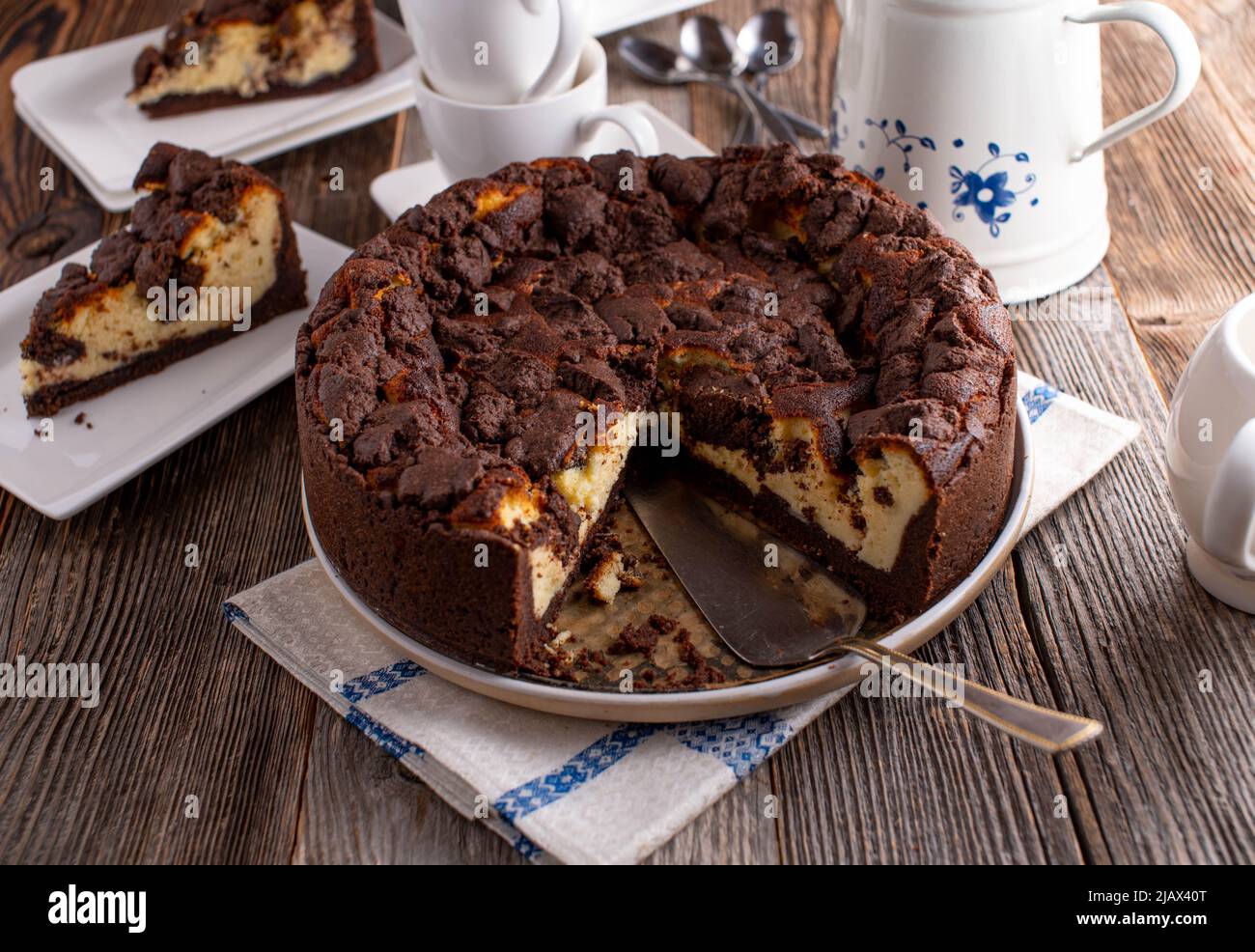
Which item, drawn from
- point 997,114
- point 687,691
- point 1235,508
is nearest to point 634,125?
point 997,114

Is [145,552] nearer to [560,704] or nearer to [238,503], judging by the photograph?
[238,503]

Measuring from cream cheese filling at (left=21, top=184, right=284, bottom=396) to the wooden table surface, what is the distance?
1.24 ft

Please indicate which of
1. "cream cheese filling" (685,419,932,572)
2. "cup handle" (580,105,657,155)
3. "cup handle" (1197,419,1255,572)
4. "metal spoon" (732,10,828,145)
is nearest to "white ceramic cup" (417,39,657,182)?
"cup handle" (580,105,657,155)

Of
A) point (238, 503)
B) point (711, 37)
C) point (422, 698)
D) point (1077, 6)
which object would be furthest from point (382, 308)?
point (711, 37)

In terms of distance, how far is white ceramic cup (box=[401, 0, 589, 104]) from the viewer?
3387 mm

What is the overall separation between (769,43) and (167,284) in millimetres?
2396

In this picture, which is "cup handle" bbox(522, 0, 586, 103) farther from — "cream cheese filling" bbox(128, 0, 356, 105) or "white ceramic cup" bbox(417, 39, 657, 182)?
"cream cheese filling" bbox(128, 0, 356, 105)

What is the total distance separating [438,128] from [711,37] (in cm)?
135

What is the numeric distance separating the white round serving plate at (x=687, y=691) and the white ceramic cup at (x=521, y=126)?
1.70 metres

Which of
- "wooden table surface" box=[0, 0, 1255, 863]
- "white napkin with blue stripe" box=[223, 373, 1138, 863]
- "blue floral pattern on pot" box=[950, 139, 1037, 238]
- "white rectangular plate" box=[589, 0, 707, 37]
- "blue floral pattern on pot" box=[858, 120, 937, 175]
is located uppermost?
"blue floral pattern on pot" box=[858, 120, 937, 175]

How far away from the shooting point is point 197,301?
11.4 ft

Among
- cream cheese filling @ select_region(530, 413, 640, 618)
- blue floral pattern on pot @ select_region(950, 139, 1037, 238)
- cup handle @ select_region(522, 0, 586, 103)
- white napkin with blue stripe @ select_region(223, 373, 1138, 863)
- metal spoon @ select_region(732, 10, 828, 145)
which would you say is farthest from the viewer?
metal spoon @ select_region(732, 10, 828, 145)

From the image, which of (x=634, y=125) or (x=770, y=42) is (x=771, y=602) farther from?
(x=770, y=42)

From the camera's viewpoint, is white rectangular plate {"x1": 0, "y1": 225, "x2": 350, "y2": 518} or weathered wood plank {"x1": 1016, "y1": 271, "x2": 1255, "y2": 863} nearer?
weathered wood plank {"x1": 1016, "y1": 271, "x2": 1255, "y2": 863}
